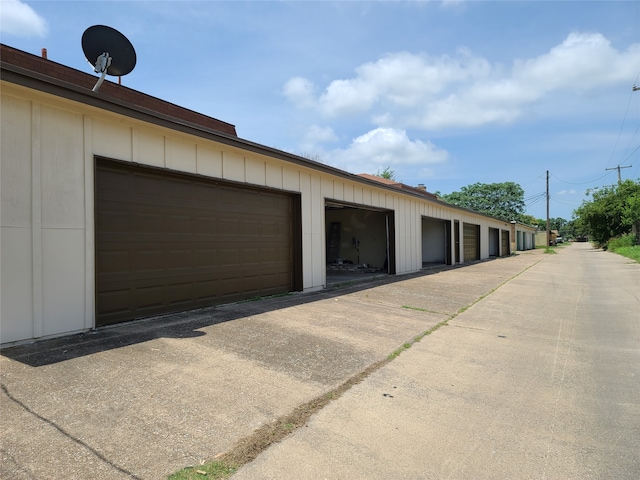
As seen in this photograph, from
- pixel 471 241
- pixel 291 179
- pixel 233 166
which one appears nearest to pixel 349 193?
pixel 291 179

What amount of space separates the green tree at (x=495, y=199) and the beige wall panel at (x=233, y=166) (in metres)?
67.7

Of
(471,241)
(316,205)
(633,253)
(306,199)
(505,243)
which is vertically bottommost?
(633,253)

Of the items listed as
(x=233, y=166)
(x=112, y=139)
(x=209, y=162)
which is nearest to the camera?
(x=112, y=139)

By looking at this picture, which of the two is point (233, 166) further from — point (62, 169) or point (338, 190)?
point (338, 190)

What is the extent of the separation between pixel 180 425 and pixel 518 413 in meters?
2.92

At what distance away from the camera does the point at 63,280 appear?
16.3 feet

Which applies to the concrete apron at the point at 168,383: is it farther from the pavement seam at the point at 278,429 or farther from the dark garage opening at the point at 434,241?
the dark garage opening at the point at 434,241

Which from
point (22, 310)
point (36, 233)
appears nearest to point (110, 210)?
point (36, 233)

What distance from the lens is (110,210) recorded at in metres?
5.63

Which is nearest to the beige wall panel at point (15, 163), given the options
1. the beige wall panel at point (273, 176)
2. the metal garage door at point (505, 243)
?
the beige wall panel at point (273, 176)

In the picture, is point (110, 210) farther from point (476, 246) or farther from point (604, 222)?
point (604, 222)

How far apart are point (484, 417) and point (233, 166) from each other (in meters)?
6.19

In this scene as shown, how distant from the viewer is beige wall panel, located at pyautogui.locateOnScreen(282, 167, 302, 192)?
9031mm

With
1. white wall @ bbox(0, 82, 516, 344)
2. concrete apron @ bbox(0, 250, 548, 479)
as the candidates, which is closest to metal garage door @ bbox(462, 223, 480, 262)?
concrete apron @ bbox(0, 250, 548, 479)
